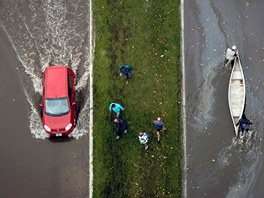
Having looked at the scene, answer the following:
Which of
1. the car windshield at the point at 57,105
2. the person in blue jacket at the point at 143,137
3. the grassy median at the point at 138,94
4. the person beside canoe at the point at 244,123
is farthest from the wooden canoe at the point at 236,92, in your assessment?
the car windshield at the point at 57,105

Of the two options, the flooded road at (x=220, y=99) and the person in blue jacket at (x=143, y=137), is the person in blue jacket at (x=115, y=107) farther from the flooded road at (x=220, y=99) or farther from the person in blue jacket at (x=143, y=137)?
the flooded road at (x=220, y=99)

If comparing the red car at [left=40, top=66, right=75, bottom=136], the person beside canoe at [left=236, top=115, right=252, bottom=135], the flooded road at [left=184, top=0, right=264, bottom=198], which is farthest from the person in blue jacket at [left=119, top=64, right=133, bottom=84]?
the person beside canoe at [left=236, top=115, right=252, bottom=135]

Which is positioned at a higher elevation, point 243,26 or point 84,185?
point 243,26

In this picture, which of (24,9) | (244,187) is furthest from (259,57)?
(24,9)

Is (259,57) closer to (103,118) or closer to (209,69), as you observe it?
(209,69)

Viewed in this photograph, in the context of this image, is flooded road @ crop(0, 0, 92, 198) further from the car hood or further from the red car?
the car hood

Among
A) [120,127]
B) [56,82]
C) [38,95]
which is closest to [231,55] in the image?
[120,127]
